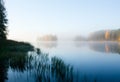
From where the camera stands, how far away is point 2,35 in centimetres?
5512

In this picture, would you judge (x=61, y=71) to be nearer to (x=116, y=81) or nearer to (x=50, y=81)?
(x=50, y=81)

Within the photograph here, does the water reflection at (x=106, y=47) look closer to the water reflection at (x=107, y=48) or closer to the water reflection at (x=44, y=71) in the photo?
the water reflection at (x=107, y=48)

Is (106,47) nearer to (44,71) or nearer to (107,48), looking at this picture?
(107,48)

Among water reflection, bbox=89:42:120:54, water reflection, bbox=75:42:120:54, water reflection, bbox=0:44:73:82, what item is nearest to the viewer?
water reflection, bbox=0:44:73:82

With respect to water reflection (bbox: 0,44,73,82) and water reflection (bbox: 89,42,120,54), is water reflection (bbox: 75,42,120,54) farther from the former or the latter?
water reflection (bbox: 0,44,73,82)

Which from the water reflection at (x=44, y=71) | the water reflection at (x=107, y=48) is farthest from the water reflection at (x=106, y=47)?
the water reflection at (x=44, y=71)

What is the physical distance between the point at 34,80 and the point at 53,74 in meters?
2.34

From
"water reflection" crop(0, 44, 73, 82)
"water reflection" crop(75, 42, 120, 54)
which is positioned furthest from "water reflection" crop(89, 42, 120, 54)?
"water reflection" crop(0, 44, 73, 82)

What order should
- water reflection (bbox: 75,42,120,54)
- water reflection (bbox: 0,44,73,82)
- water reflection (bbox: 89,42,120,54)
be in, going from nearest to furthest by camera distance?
1. water reflection (bbox: 0,44,73,82)
2. water reflection (bbox: 89,42,120,54)
3. water reflection (bbox: 75,42,120,54)

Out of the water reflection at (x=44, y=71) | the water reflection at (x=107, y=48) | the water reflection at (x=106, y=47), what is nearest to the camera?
the water reflection at (x=44, y=71)

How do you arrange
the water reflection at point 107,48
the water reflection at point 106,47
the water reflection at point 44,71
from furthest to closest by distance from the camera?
1. the water reflection at point 106,47
2. the water reflection at point 107,48
3. the water reflection at point 44,71

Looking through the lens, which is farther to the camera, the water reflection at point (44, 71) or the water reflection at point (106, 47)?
the water reflection at point (106, 47)

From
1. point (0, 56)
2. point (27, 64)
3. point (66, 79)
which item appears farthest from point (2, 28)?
point (66, 79)

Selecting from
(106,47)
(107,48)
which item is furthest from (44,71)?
(106,47)
